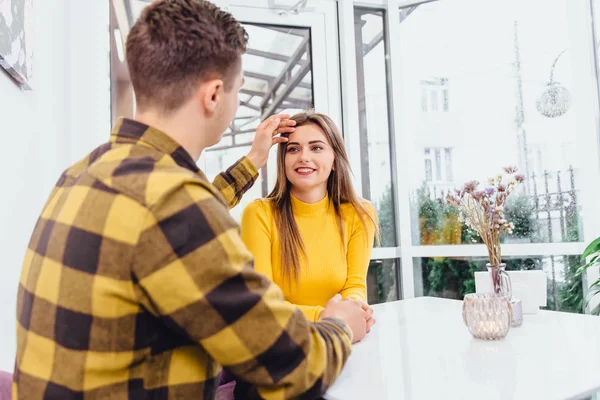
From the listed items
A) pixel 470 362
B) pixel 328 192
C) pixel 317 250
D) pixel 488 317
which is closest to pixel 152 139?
pixel 470 362

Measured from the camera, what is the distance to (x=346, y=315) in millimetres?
1008

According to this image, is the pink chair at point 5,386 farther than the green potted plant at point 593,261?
No

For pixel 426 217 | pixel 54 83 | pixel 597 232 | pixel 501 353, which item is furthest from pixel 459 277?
pixel 54 83

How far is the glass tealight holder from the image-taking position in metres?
1.17

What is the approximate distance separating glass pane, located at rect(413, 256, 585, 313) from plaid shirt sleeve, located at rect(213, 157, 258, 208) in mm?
1947

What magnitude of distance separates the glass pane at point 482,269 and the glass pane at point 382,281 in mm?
142

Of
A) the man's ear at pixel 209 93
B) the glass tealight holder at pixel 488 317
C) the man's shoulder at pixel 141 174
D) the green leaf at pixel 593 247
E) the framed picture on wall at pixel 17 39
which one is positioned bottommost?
the glass tealight holder at pixel 488 317

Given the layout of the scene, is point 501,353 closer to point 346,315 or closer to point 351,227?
point 346,315

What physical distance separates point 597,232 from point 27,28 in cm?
271

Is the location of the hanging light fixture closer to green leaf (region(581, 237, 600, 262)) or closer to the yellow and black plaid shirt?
green leaf (region(581, 237, 600, 262))

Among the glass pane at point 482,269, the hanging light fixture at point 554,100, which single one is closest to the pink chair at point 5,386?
the glass pane at point 482,269

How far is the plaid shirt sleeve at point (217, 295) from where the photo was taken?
A: 2.12 ft

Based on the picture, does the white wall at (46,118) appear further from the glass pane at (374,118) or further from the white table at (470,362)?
the glass pane at (374,118)

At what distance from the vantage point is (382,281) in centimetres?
325
